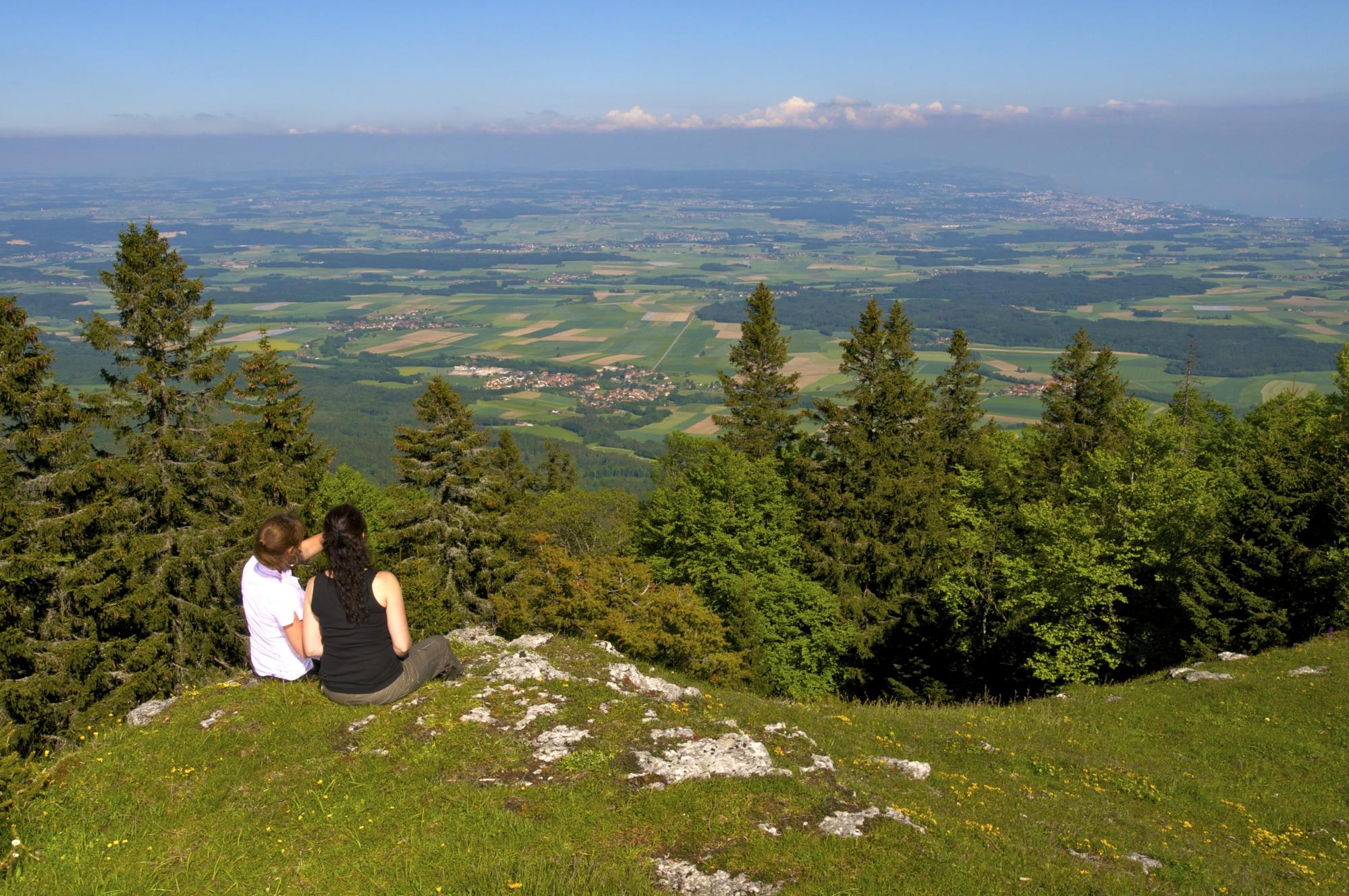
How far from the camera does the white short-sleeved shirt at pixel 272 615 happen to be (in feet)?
33.9

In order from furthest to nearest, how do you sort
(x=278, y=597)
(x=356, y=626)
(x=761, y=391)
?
(x=761, y=391)
(x=278, y=597)
(x=356, y=626)

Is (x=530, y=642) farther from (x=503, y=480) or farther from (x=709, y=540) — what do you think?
(x=503, y=480)

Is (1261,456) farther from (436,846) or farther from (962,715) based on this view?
(436,846)

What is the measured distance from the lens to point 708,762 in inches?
399

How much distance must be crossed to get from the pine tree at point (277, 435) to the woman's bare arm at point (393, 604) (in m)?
18.8

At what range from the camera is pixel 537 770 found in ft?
32.0

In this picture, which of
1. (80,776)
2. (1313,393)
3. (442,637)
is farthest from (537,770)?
(1313,393)

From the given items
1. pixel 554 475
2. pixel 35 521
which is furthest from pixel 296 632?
pixel 554 475

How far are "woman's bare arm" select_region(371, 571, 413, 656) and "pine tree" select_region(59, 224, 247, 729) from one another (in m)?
16.0

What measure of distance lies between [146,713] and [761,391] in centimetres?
2892

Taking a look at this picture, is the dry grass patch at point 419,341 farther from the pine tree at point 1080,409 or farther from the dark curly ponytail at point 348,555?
the dark curly ponytail at point 348,555

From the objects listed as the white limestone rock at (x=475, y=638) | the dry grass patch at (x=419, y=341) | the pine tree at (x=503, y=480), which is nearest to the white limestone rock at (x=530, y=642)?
the white limestone rock at (x=475, y=638)

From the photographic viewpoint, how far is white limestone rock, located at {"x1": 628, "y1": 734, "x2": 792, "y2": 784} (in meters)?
9.83

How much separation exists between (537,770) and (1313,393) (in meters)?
40.9
